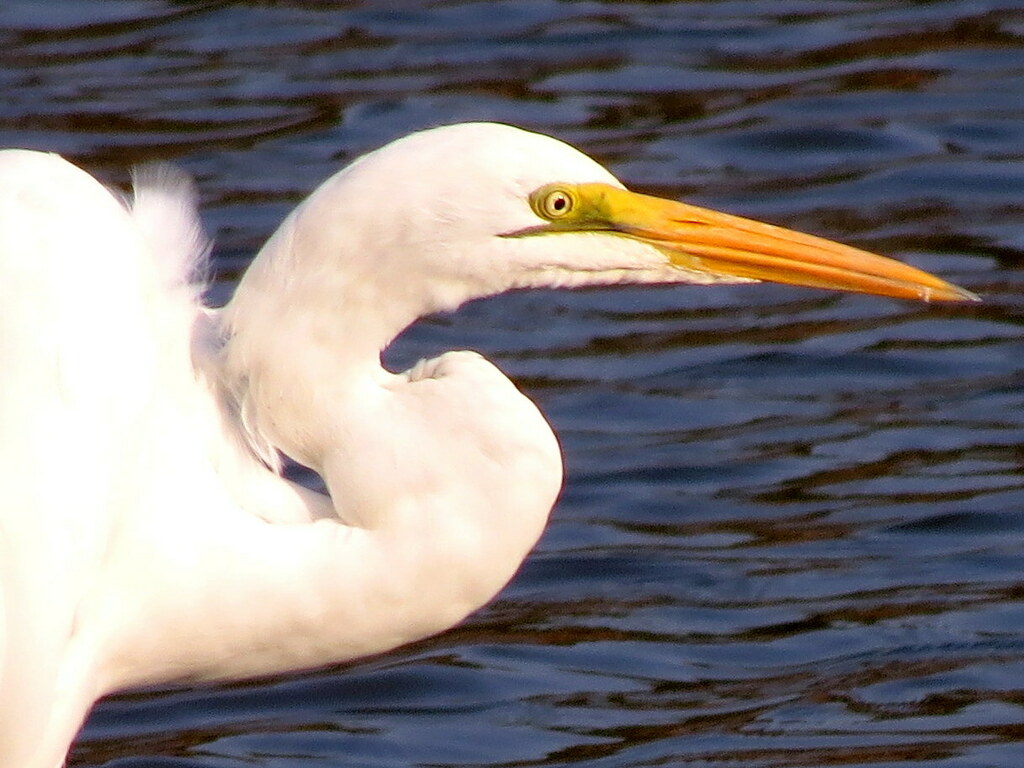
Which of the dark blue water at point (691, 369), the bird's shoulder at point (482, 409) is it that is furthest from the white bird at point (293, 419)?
the dark blue water at point (691, 369)

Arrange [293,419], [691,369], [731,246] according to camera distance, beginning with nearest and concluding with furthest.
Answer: [293,419] < [731,246] < [691,369]

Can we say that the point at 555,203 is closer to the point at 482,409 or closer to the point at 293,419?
the point at 482,409

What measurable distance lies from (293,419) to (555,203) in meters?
0.72

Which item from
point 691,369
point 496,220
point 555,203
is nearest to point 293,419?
point 496,220

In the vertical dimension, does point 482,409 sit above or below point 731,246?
below

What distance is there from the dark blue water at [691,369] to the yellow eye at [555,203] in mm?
2168

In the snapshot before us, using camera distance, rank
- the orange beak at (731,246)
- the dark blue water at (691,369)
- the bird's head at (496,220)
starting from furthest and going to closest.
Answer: the dark blue water at (691,369), the orange beak at (731,246), the bird's head at (496,220)

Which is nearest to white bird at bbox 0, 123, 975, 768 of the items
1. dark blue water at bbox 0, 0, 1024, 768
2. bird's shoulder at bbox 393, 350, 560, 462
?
bird's shoulder at bbox 393, 350, 560, 462

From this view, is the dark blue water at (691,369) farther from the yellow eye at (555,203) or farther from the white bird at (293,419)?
the yellow eye at (555,203)

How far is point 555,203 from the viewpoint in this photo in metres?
4.72

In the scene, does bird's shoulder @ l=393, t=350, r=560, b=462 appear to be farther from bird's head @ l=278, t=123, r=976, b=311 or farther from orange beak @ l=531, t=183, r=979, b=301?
orange beak @ l=531, t=183, r=979, b=301

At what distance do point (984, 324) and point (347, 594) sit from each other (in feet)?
13.9

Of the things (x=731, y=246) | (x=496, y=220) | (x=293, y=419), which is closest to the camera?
(x=496, y=220)

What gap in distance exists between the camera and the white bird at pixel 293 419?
467 cm
